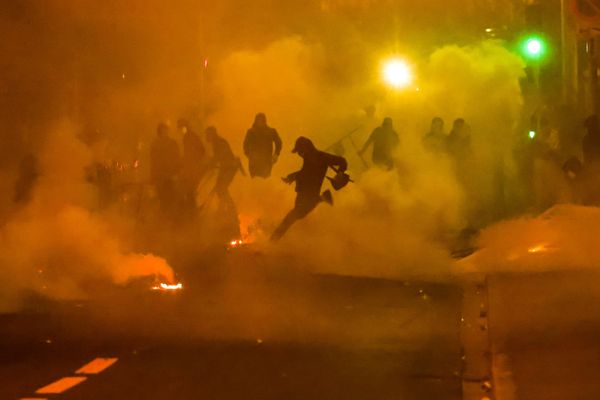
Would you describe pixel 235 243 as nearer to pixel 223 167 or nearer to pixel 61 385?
pixel 223 167

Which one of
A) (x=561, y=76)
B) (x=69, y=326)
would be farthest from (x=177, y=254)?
(x=561, y=76)

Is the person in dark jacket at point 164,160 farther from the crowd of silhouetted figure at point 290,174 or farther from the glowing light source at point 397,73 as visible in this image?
the glowing light source at point 397,73

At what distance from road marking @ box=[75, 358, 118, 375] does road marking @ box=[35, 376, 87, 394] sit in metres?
0.16

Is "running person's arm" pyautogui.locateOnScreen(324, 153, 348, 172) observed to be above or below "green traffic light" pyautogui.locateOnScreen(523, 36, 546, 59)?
below

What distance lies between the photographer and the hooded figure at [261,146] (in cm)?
1497

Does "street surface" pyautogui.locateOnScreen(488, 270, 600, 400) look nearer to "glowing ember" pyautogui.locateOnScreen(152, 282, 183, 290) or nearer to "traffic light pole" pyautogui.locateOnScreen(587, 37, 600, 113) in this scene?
"glowing ember" pyautogui.locateOnScreen(152, 282, 183, 290)

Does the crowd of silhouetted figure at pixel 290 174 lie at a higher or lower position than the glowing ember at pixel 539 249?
higher

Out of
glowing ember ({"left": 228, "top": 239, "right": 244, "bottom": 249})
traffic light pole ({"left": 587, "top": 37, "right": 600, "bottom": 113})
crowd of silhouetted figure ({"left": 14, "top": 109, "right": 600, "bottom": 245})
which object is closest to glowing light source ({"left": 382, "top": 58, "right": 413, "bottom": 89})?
traffic light pole ({"left": 587, "top": 37, "right": 600, "bottom": 113})

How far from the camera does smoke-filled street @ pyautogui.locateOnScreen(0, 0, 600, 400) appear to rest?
7.14 meters

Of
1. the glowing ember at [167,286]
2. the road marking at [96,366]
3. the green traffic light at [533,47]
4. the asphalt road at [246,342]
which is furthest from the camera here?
the green traffic light at [533,47]

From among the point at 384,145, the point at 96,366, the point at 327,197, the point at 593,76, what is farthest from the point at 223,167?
the point at 593,76

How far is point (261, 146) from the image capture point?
1502 centimetres

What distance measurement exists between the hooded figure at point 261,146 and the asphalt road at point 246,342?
4505 millimetres

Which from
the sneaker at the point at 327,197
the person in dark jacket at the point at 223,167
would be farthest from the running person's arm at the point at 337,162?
the person in dark jacket at the point at 223,167
